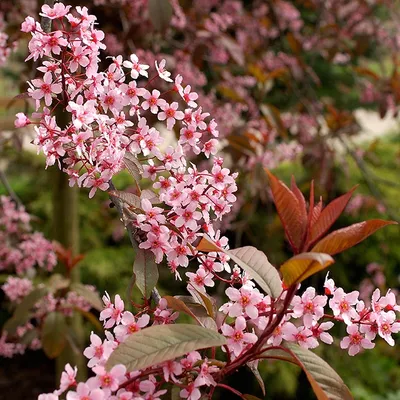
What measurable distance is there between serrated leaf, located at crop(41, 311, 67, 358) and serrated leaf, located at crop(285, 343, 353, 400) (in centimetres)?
144

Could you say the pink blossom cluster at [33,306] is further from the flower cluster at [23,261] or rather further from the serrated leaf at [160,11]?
the serrated leaf at [160,11]

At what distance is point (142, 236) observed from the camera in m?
0.85

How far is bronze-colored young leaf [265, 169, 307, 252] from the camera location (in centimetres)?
72

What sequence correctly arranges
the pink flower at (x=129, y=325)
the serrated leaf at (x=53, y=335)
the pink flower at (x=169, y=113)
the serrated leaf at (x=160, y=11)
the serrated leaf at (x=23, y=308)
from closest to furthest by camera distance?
the pink flower at (x=129, y=325)
the pink flower at (x=169, y=113)
the serrated leaf at (x=160, y=11)
the serrated leaf at (x=23, y=308)
the serrated leaf at (x=53, y=335)

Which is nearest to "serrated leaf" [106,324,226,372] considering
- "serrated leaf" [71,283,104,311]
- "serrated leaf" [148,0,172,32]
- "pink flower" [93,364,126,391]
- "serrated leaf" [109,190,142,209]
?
"pink flower" [93,364,126,391]

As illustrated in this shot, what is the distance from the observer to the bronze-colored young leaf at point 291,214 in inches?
28.3

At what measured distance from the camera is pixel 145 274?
0.82m

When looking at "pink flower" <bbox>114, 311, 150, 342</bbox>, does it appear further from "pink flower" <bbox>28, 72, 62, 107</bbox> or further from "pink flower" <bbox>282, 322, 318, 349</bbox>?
"pink flower" <bbox>28, 72, 62, 107</bbox>

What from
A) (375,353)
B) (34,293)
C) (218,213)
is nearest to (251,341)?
(218,213)

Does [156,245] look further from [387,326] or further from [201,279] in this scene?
[387,326]

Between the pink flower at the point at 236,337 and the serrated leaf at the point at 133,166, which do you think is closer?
the pink flower at the point at 236,337

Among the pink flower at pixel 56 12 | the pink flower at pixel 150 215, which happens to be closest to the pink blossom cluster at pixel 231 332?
the pink flower at pixel 150 215

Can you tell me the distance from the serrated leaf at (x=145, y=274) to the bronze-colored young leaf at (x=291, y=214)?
198mm

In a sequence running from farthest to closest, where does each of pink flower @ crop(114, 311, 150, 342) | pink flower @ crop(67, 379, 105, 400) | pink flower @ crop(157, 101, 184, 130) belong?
1. pink flower @ crop(157, 101, 184, 130)
2. pink flower @ crop(114, 311, 150, 342)
3. pink flower @ crop(67, 379, 105, 400)
